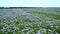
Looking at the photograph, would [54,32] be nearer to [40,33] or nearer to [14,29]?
[40,33]

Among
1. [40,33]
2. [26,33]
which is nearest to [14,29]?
[26,33]

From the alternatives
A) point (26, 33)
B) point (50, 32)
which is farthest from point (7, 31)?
point (50, 32)
